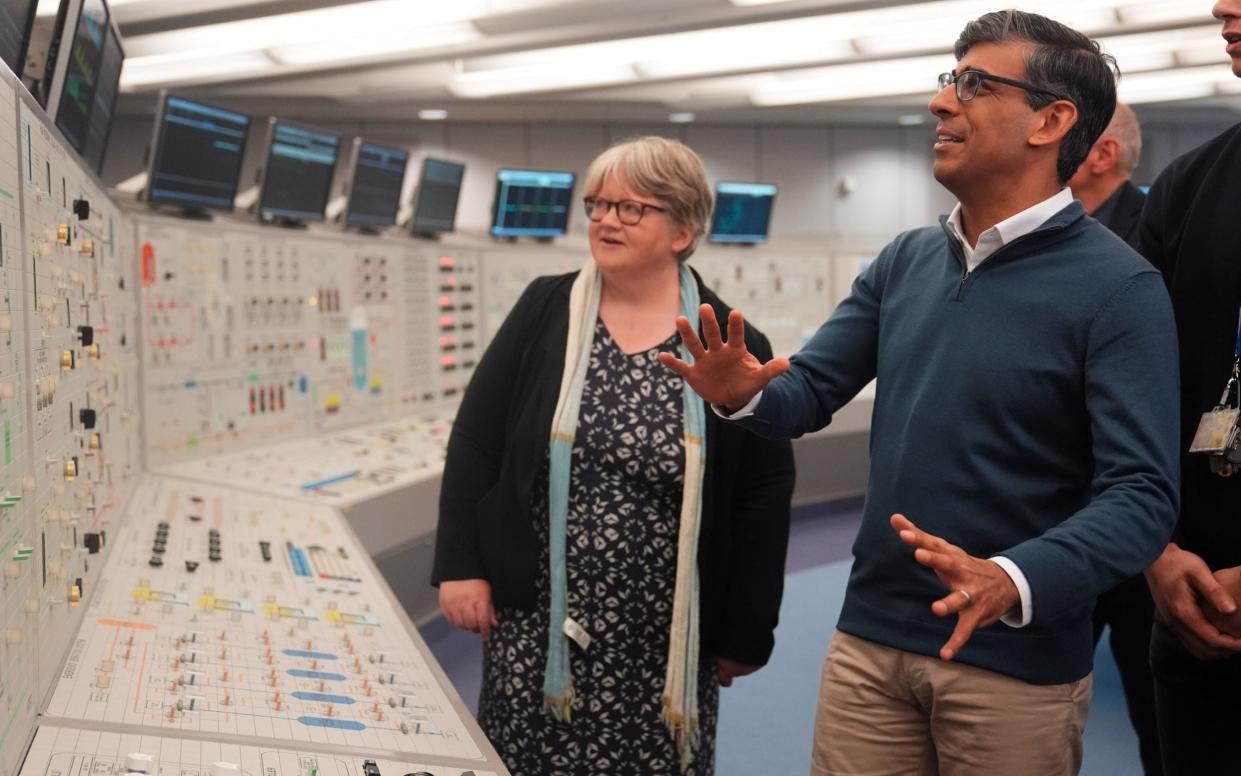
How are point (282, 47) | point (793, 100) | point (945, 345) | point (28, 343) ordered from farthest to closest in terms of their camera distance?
1. point (793, 100)
2. point (282, 47)
3. point (28, 343)
4. point (945, 345)

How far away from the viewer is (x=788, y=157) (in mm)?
12719

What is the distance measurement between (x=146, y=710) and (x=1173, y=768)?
4.47ft

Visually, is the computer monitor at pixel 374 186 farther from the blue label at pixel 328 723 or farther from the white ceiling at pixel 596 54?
the blue label at pixel 328 723

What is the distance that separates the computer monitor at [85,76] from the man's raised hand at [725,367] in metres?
1.44

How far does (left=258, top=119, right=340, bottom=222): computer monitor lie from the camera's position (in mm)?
4121

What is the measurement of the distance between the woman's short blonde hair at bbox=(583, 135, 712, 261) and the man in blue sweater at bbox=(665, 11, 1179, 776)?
628 millimetres

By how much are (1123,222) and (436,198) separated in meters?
3.09

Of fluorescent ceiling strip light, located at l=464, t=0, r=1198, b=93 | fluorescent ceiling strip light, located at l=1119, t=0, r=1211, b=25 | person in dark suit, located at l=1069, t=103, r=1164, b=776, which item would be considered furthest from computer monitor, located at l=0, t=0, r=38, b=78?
fluorescent ceiling strip light, located at l=1119, t=0, r=1211, b=25

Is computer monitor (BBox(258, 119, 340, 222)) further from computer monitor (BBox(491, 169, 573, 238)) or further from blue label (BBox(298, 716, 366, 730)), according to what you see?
blue label (BBox(298, 716, 366, 730))

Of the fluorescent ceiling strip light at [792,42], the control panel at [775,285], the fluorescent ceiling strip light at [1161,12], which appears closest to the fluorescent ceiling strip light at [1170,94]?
the fluorescent ceiling strip light at [1161,12]

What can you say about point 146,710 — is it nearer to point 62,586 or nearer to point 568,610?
point 62,586

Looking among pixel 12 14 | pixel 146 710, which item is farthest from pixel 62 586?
pixel 12 14

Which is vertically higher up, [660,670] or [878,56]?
[878,56]

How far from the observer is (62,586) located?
5.86 feet
